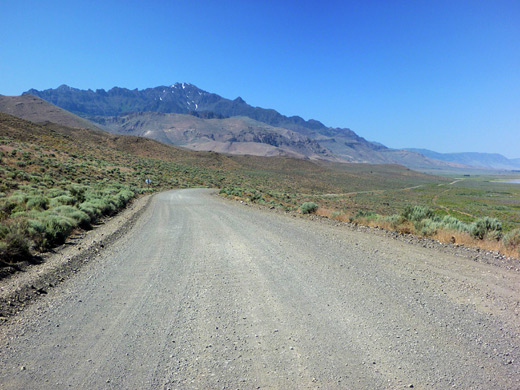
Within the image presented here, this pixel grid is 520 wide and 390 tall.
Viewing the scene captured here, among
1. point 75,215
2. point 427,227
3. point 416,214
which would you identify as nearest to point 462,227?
point 427,227

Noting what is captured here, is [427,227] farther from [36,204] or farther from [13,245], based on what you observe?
[36,204]

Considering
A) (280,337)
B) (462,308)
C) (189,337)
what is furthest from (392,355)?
(189,337)

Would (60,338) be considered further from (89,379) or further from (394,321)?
(394,321)

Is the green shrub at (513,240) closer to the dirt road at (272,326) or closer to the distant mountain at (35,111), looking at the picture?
the dirt road at (272,326)

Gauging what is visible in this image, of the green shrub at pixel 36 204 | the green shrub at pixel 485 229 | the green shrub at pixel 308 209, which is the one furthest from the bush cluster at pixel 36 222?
the green shrub at pixel 485 229

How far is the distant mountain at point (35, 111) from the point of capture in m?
171

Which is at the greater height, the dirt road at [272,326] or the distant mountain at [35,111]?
the distant mountain at [35,111]

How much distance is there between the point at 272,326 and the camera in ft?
14.1

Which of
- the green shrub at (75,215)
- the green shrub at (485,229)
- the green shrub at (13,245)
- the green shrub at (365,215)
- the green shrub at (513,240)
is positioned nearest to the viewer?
the green shrub at (13,245)

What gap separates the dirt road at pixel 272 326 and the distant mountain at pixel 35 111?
7627 inches

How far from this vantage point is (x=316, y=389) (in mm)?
3074

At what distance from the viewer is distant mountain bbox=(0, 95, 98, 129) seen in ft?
562

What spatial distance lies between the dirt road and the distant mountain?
19373cm

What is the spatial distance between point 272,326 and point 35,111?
22395cm
